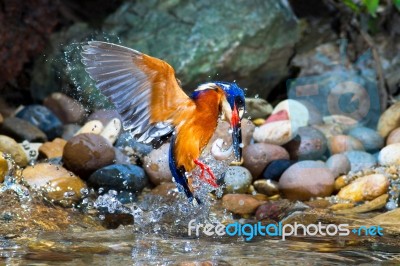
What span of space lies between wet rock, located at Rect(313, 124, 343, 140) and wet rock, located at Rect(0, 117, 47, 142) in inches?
85.8

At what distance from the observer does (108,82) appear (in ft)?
12.3

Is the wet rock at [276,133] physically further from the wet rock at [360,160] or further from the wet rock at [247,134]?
the wet rock at [360,160]

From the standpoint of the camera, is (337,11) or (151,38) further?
(337,11)

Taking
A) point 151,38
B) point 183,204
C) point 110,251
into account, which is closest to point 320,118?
point 151,38

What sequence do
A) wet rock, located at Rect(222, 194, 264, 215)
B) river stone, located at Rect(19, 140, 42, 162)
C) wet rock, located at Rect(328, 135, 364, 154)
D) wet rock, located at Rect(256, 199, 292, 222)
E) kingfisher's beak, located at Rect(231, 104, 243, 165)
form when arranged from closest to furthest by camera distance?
kingfisher's beak, located at Rect(231, 104, 243, 165), wet rock, located at Rect(256, 199, 292, 222), wet rock, located at Rect(222, 194, 264, 215), river stone, located at Rect(19, 140, 42, 162), wet rock, located at Rect(328, 135, 364, 154)

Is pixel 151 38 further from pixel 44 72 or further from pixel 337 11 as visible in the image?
pixel 337 11

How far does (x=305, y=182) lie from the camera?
17.3ft

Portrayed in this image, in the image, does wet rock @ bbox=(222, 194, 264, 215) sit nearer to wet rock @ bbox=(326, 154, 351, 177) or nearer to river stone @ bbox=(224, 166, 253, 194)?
river stone @ bbox=(224, 166, 253, 194)

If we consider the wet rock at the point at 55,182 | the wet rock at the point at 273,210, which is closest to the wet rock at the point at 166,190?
the wet rock at the point at 55,182

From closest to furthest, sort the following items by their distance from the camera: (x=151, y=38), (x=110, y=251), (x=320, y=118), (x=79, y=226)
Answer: (x=110, y=251)
(x=79, y=226)
(x=320, y=118)
(x=151, y=38)

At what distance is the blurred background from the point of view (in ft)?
22.0

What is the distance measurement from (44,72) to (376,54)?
118 inches

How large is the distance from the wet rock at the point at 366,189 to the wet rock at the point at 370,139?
799 mm

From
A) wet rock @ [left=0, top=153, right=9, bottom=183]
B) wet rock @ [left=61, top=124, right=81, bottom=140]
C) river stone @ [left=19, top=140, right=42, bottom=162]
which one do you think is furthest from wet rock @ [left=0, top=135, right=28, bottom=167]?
wet rock @ [left=61, top=124, right=81, bottom=140]
